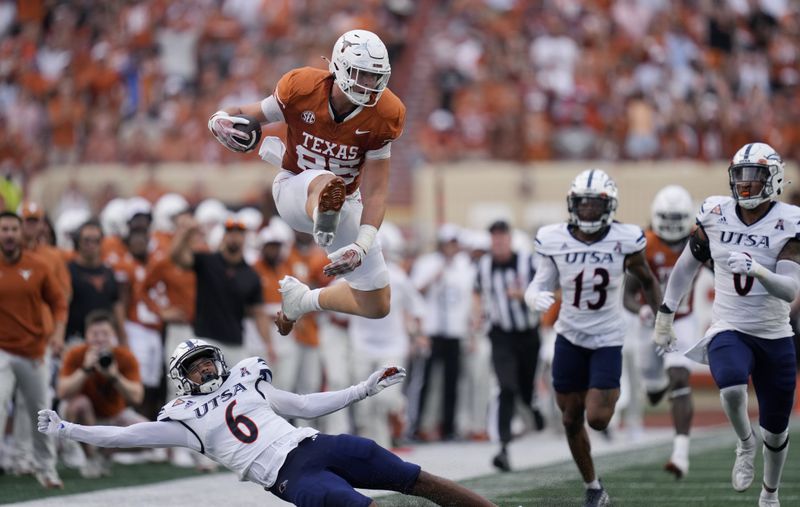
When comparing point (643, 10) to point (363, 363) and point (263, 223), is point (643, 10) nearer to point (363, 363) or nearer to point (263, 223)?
point (263, 223)

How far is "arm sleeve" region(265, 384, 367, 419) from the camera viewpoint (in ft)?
23.7

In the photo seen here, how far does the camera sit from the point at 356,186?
8047 millimetres

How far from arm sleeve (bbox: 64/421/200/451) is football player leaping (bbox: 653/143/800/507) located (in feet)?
9.50


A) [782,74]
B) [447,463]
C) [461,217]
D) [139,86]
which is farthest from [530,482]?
[139,86]

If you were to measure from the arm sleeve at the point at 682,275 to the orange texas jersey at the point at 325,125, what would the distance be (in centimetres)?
176

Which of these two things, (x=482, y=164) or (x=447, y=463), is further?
(x=482, y=164)

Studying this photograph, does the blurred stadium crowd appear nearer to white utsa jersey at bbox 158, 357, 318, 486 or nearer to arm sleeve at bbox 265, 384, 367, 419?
arm sleeve at bbox 265, 384, 367, 419

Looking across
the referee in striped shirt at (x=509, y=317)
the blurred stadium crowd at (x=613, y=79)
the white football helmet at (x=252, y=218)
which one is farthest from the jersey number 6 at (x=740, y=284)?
the blurred stadium crowd at (x=613, y=79)

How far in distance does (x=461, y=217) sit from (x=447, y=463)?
6.60 metres

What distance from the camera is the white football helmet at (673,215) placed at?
10.4m

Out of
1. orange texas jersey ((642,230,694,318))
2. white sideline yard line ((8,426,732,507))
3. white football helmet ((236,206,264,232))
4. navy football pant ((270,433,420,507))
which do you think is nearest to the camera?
navy football pant ((270,433,420,507))

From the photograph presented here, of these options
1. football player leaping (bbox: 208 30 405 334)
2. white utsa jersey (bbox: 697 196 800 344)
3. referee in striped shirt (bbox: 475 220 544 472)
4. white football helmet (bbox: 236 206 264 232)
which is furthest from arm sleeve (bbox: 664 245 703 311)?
white football helmet (bbox: 236 206 264 232)

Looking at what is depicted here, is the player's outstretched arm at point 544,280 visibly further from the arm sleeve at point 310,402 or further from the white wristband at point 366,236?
the arm sleeve at point 310,402

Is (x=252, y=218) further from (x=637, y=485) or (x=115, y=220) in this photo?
(x=637, y=485)
